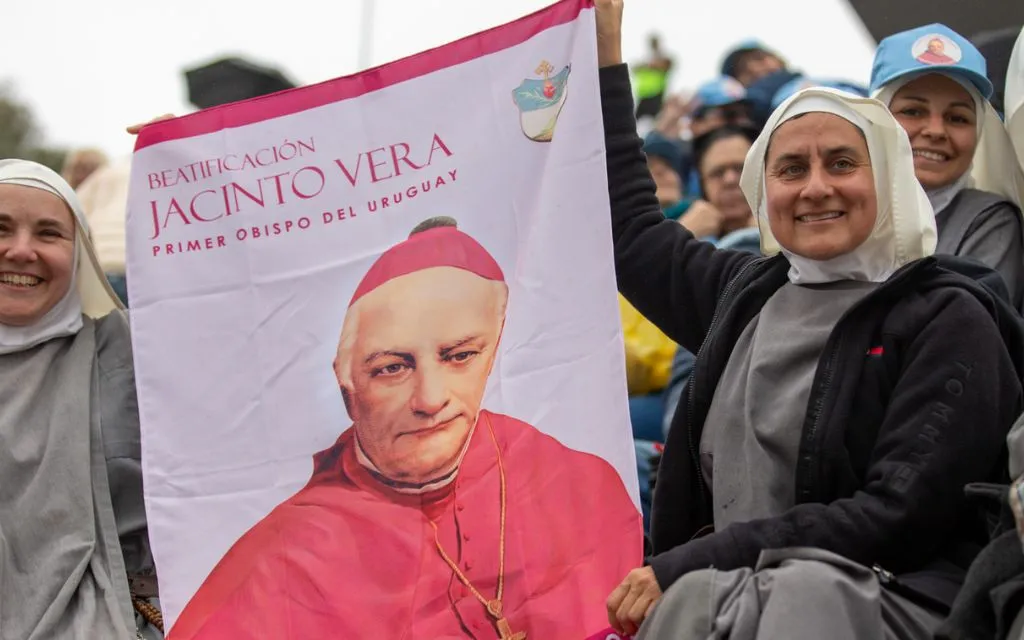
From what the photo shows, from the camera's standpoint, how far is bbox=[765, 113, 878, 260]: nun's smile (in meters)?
3.90

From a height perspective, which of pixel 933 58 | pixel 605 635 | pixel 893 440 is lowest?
pixel 605 635

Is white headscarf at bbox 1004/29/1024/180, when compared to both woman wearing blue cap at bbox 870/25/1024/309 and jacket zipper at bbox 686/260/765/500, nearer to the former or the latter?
woman wearing blue cap at bbox 870/25/1024/309

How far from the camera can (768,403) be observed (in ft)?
12.6

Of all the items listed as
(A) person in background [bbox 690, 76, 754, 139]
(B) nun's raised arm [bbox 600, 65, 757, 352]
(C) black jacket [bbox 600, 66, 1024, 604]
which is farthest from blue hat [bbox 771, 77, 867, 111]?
(C) black jacket [bbox 600, 66, 1024, 604]

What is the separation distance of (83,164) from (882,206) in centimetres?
602

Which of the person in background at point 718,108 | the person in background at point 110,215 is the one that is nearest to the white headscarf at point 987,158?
the person in background at point 718,108

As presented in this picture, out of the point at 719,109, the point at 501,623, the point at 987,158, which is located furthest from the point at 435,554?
the point at 719,109

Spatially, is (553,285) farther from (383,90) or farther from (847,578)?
(847,578)

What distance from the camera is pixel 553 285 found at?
4.06 meters

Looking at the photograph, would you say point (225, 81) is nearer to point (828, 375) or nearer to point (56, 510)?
point (56, 510)

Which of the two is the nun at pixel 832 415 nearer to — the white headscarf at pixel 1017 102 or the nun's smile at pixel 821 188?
the nun's smile at pixel 821 188

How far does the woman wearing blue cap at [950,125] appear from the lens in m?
4.78

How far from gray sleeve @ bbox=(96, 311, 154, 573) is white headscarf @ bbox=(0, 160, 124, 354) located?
16 centimetres

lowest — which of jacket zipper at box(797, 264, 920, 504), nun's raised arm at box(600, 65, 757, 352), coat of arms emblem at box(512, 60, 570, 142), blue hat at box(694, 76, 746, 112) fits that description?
jacket zipper at box(797, 264, 920, 504)
